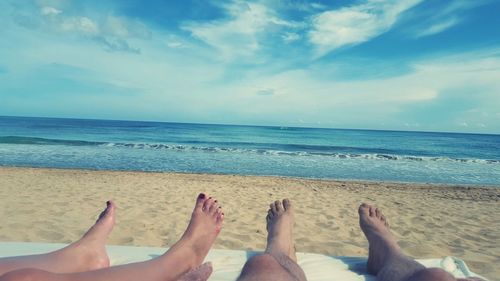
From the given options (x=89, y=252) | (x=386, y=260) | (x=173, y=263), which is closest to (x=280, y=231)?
(x=386, y=260)

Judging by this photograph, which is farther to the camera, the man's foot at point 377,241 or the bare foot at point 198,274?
the man's foot at point 377,241

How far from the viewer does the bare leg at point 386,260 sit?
1313 mm

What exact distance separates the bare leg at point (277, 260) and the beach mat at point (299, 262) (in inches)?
7.7

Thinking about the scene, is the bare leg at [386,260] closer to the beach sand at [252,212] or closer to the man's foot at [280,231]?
the man's foot at [280,231]

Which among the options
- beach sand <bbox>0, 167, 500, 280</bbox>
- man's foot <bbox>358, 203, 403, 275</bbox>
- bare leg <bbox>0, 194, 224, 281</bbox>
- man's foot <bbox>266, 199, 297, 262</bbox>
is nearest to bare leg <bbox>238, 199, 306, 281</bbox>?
man's foot <bbox>266, 199, 297, 262</bbox>

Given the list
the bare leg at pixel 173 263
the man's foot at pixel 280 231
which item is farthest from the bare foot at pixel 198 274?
the man's foot at pixel 280 231

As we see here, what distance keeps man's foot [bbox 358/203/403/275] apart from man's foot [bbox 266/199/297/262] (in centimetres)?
45

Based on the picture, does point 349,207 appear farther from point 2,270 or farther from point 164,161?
point 164,161

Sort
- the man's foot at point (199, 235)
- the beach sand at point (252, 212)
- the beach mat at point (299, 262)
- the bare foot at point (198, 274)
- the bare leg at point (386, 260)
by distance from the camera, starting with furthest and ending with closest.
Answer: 1. the beach sand at point (252, 212)
2. the beach mat at point (299, 262)
3. the man's foot at point (199, 235)
4. the bare foot at point (198, 274)
5. the bare leg at point (386, 260)

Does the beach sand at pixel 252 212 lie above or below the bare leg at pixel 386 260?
below

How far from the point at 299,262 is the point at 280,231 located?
217 millimetres

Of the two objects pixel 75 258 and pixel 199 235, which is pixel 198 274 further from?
pixel 75 258

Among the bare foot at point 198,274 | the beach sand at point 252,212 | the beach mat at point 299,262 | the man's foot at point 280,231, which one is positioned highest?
the man's foot at point 280,231

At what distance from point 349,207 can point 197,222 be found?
3819 millimetres
